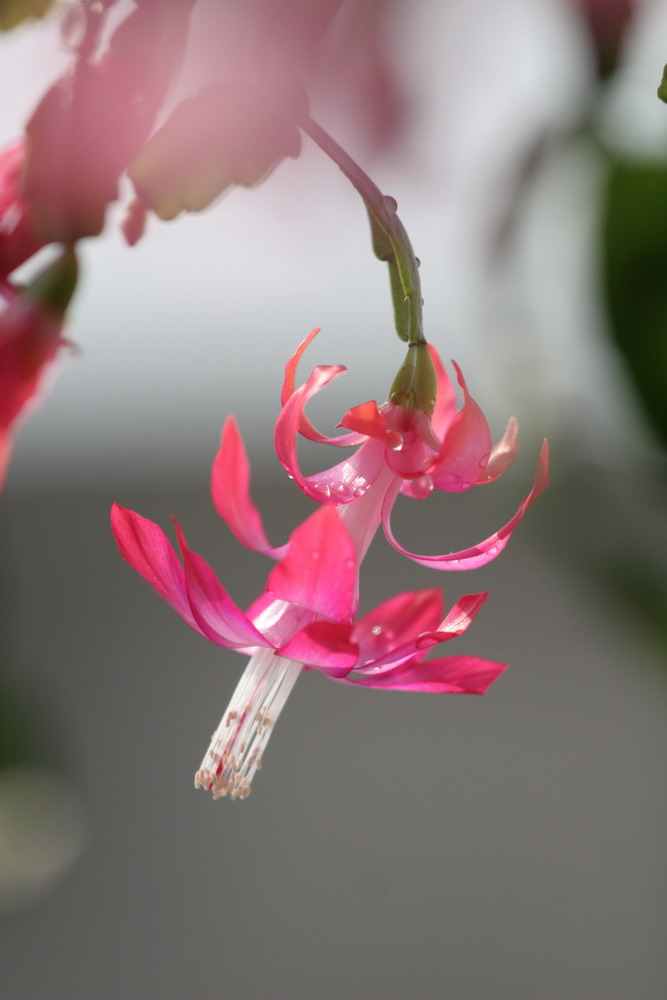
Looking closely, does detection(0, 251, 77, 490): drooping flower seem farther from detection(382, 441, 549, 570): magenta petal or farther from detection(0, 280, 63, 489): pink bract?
detection(382, 441, 549, 570): magenta petal

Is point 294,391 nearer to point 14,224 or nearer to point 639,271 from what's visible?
point 14,224

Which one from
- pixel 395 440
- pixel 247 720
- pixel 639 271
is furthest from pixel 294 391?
pixel 639 271

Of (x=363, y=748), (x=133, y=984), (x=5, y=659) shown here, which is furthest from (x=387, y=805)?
(x=5, y=659)

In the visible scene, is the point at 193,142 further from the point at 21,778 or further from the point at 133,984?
the point at 133,984

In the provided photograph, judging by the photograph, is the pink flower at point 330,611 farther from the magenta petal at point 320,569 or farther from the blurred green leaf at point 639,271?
the blurred green leaf at point 639,271

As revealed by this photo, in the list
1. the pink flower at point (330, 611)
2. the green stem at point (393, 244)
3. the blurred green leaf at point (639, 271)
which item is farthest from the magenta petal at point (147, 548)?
the blurred green leaf at point (639, 271)
